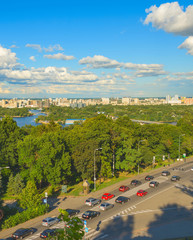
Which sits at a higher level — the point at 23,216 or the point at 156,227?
the point at 156,227

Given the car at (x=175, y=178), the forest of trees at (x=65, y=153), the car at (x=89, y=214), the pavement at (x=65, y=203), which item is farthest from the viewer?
the car at (x=175, y=178)

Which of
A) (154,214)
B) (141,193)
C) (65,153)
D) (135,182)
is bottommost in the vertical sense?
(135,182)

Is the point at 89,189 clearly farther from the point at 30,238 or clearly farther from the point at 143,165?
the point at 143,165

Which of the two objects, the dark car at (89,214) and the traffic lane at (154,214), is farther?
the dark car at (89,214)

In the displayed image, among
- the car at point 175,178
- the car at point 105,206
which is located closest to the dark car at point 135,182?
the car at point 175,178

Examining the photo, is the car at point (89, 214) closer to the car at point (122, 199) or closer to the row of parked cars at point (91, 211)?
the row of parked cars at point (91, 211)

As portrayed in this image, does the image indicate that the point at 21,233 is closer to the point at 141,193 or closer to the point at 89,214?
the point at 89,214

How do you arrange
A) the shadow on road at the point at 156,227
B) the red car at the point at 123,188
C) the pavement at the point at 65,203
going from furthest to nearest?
the red car at the point at 123,188, the pavement at the point at 65,203, the shadow on road at the point at 156,227

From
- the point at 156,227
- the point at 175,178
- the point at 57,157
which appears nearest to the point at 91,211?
the point at 156,227

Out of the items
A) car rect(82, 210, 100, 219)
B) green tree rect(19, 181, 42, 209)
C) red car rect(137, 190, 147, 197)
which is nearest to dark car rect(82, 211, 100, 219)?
car rect(82, 210, 100, 219)

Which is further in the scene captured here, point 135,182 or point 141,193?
point 135,182
